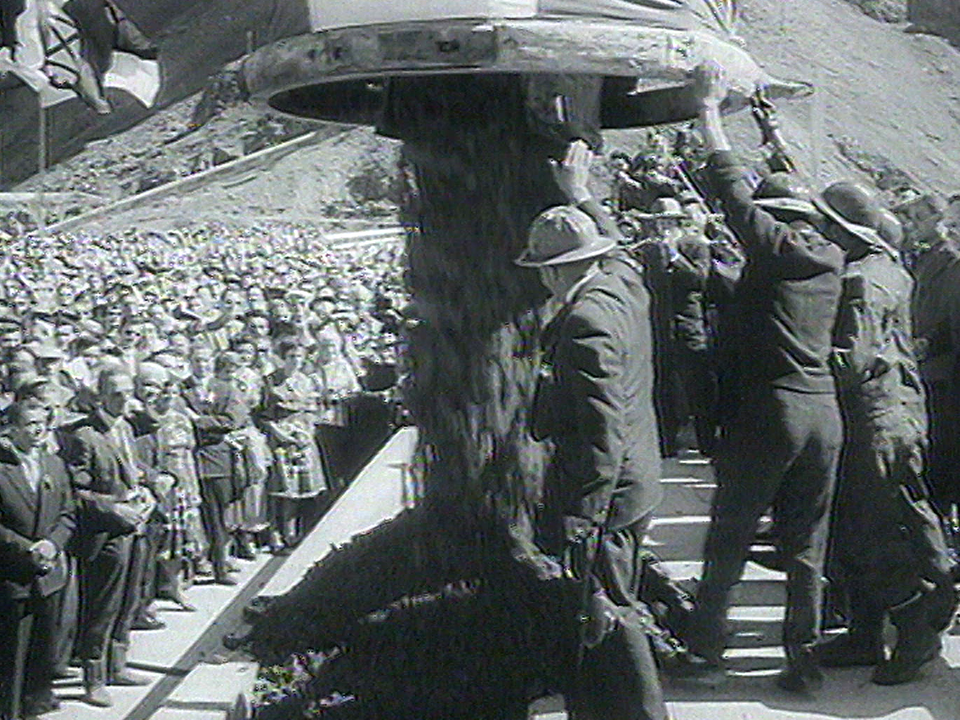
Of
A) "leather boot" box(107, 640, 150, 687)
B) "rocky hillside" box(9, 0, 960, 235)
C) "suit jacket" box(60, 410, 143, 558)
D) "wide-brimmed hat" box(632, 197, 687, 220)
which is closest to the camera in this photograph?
"suit jacket" box(60, 410, 143, 558)

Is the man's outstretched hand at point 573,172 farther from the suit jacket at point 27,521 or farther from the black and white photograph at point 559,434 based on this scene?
the suit jacket at point 27,521

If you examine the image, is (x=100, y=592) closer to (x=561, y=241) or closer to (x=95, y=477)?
(x=95, y=477)

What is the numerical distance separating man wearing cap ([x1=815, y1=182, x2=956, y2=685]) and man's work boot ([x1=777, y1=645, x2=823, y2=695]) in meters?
0.28

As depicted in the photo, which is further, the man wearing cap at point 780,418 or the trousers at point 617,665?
the man wearing cap at point 780,418

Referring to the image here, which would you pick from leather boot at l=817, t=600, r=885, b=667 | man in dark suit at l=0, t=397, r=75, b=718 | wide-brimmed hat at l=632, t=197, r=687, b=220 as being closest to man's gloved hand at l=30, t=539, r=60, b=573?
man in dark suit at l=0, t=397, r=75, b=718

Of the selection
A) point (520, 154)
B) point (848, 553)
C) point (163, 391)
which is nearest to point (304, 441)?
point (163, 391)

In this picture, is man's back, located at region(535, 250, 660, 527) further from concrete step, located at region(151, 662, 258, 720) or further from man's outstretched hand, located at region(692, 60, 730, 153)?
concrete step, located at region(151, 662, 258, 720)

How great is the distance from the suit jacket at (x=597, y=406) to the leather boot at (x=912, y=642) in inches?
62.3

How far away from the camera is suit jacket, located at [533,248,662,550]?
407 centimetres

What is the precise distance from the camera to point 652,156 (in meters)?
11.3

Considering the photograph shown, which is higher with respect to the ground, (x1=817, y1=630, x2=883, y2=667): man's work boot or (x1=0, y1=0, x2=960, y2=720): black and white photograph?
(x1=0, y1=0, x2=960, y2=720): black and white photograph

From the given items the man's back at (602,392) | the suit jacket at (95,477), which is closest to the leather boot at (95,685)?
the suit jacket at (95,477)

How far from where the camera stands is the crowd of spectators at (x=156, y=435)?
7.90 metres

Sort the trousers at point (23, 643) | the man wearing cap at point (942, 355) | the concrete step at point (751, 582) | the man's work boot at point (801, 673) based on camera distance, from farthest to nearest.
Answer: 1. the trousers at point (23, 643)
2. the concrete step at point (751, 582)
3. the man wearing cap at point (942, 355)
4. the man's work boot at point (801, 673)
